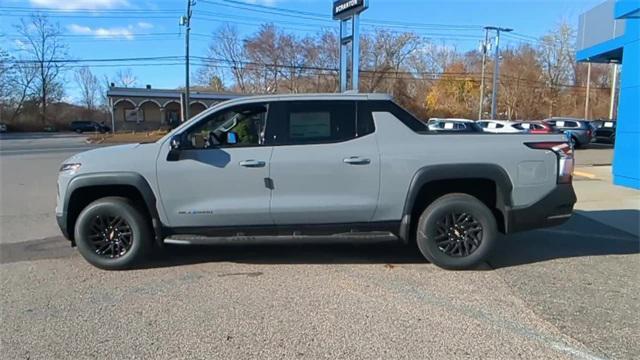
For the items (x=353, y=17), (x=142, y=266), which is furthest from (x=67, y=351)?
(x=353, y=17)

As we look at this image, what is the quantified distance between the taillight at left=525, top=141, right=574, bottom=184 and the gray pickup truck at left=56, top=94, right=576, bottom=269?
0.01 m

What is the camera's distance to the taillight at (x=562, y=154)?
4.86m

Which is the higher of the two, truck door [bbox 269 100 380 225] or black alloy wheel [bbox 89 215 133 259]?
truck door [bbox 269 100 380 225]

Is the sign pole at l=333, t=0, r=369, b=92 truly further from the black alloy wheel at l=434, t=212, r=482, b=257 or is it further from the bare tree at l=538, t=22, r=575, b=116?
the bare tree at l=538, t=22, r=575, b=116

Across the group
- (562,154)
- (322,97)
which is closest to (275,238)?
(322,97)

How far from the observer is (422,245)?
4965mm

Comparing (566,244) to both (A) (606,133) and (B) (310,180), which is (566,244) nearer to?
(B) (310,180)

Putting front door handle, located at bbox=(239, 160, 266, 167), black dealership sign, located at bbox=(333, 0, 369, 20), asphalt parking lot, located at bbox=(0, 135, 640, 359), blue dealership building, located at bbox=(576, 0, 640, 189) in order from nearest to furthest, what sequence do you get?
asphalt parking lot, located at bbox=(0, 135, 640, 359)
front door handle, located at bbox=(239, 160, 266, 167)
blue dealership building, located at bbox=(576, 0, 640, 189)
black dealership sign, located at bbox=(333, 0, 369, 20)

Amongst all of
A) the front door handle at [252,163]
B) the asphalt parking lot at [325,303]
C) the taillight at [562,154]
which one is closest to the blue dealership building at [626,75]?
the asphalt parking lot at [325,303]

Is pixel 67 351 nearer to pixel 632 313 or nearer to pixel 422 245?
pixel 422 245

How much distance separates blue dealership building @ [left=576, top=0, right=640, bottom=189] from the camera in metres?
10.7

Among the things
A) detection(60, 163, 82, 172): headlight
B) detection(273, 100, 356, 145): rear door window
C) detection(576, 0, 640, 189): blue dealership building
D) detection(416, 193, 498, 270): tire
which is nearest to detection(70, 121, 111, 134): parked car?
detection(576, 0, 640, 189): blue dealership building

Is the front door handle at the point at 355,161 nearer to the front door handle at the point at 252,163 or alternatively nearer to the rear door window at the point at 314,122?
the rear door window at the point at 314,122

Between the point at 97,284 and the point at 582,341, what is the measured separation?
433 centimetres
